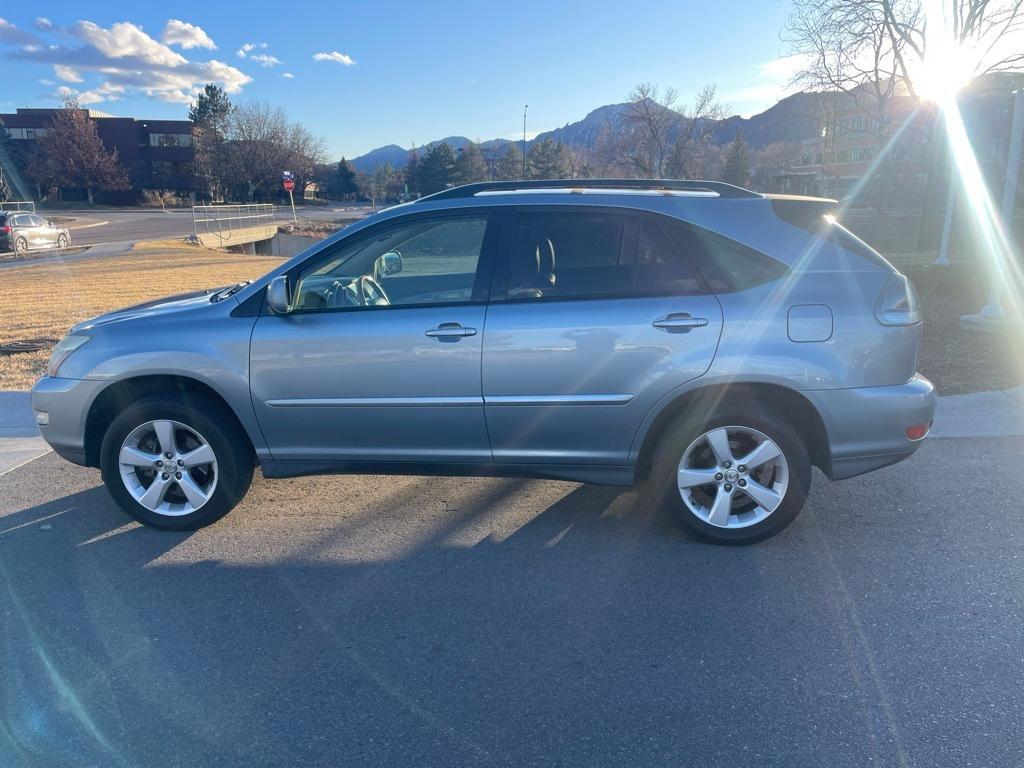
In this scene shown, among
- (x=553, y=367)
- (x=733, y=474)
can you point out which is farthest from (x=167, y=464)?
(x=733, y=474)

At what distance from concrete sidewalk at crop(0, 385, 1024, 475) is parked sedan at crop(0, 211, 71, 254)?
24.5 meters

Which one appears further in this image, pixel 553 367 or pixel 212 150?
pixel 212 150

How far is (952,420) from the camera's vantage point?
5887 mm

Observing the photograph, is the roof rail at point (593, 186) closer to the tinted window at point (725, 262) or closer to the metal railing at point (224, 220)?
the tinted window at point (725, 262)

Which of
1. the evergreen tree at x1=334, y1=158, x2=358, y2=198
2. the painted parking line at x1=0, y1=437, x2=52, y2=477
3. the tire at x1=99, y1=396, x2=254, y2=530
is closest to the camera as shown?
the tire at x1=99, y1=396, x2=254, y2=530

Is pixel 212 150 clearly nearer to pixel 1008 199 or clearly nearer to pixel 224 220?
pixel 224 220

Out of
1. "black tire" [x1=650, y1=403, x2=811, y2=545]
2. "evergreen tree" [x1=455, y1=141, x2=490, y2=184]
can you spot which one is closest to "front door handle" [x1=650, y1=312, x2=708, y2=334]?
"black tire" [x1=650, y1=403, x2=811, y2=545]

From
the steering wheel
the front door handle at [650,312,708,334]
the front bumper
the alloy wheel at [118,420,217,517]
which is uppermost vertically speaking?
the steering wheel

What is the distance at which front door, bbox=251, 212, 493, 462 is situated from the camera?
379 cm

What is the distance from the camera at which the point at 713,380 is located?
12.0ft

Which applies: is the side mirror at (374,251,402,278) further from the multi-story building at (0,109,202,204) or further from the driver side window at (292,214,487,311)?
the multi-story building at (0,109,202,204)

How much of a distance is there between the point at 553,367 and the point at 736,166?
57.2 meters

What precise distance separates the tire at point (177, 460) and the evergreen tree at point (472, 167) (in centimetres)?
5481

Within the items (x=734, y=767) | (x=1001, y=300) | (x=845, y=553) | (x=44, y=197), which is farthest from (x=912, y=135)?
(x=44, y=197)
